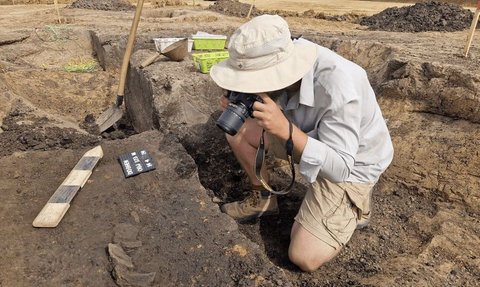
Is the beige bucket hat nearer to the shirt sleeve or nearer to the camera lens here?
the camera lens

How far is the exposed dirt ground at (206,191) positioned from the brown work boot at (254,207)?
8cm

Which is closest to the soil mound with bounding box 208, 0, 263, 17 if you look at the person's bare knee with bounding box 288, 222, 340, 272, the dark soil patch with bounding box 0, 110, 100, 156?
the dark soil patch with bounding box 0, 110, 100, 156

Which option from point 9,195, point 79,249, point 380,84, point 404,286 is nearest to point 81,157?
point 9,195

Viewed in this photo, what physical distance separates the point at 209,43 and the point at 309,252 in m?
2.67

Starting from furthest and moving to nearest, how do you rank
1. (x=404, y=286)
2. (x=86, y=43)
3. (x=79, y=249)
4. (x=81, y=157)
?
(x=86, y=43) < (x=81, y=157) < (x=404, y=286) < (x=79, y=249)

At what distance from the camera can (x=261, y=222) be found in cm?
293

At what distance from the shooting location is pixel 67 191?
2398 mm

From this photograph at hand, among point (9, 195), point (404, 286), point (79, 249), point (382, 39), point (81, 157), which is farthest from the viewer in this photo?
point (382, 39)

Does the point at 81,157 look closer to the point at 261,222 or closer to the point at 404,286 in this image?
the point at 261,222

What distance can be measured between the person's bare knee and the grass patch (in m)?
4.08

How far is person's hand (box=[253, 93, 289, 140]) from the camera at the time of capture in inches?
77.6

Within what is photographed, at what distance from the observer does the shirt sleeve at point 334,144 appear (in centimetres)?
207

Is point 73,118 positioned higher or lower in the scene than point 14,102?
lower

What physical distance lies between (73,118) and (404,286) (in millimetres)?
3795
